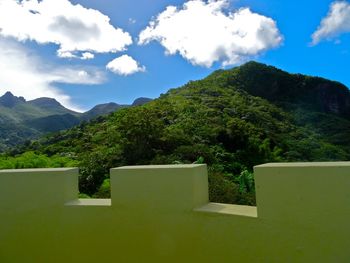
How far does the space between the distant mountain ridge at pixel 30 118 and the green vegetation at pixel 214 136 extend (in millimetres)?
16903

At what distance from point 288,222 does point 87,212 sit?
65.4 inches

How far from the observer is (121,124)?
20.1 metres

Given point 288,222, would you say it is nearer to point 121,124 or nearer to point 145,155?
point 145,155

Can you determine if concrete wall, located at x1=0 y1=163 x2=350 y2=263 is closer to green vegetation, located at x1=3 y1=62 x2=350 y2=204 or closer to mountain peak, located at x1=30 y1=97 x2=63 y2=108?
green vegetation, located at x1=3 y1=62 x2=350 y2=204

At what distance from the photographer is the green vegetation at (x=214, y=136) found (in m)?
16.8

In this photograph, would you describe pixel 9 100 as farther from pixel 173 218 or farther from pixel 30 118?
pixel 173 218

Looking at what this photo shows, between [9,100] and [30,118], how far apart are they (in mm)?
27139

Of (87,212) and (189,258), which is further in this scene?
(87,212)

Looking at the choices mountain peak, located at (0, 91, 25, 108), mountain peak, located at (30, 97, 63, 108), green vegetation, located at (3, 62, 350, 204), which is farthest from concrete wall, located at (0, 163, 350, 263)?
mountain peak, located at (30, 97, 63, 108)

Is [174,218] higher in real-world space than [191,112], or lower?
lower

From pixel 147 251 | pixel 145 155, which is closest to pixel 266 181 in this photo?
pixel 147 251

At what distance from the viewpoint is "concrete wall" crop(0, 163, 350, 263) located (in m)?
2.02

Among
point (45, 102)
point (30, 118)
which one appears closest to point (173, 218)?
point (30, 118)

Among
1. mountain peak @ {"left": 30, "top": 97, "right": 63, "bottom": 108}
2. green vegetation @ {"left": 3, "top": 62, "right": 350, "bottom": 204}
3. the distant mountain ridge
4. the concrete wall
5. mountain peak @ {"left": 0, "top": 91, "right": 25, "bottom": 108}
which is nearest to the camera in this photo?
the concrete wall
